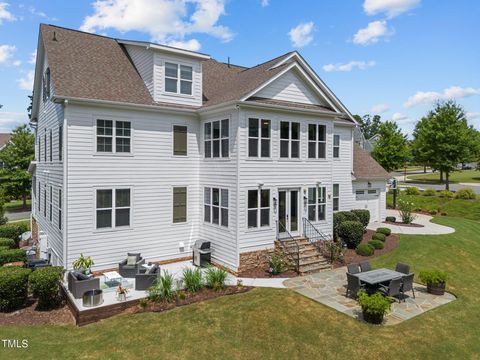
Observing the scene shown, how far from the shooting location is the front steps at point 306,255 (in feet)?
47.0

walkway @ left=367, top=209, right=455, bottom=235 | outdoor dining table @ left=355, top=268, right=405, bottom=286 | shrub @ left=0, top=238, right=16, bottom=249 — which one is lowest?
shrub @ left=0, top=238, right=16, bottom=249

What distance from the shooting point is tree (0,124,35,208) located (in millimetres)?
38156

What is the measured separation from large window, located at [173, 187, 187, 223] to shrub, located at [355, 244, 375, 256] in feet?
29.7

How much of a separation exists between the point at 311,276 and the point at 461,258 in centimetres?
875

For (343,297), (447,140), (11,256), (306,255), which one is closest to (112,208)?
(11,256)

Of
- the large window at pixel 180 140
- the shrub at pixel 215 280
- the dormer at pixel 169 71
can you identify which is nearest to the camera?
the shrub at pixel 215 280

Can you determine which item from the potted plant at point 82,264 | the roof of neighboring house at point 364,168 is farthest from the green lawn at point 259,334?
the roof of neighboring house at point 364,168

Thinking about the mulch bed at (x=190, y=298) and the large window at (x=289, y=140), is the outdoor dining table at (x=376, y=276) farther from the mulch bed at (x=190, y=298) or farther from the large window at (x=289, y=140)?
the large window at (x=289, y=140)

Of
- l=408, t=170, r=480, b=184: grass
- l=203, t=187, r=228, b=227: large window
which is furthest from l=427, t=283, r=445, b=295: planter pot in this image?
l=408, t=170, r=480, b=184: grass

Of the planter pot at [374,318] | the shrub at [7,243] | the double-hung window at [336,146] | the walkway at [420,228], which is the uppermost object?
the double-hung window at [336,146]

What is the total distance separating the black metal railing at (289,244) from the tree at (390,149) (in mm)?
29359

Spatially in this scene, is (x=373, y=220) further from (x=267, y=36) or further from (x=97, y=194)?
(x=97, y=194)

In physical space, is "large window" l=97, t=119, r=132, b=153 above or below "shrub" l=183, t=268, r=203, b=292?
above

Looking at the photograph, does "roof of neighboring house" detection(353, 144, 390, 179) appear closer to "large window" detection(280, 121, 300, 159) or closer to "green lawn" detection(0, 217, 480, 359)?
"large window" detection(280, 121, 300, 159)
